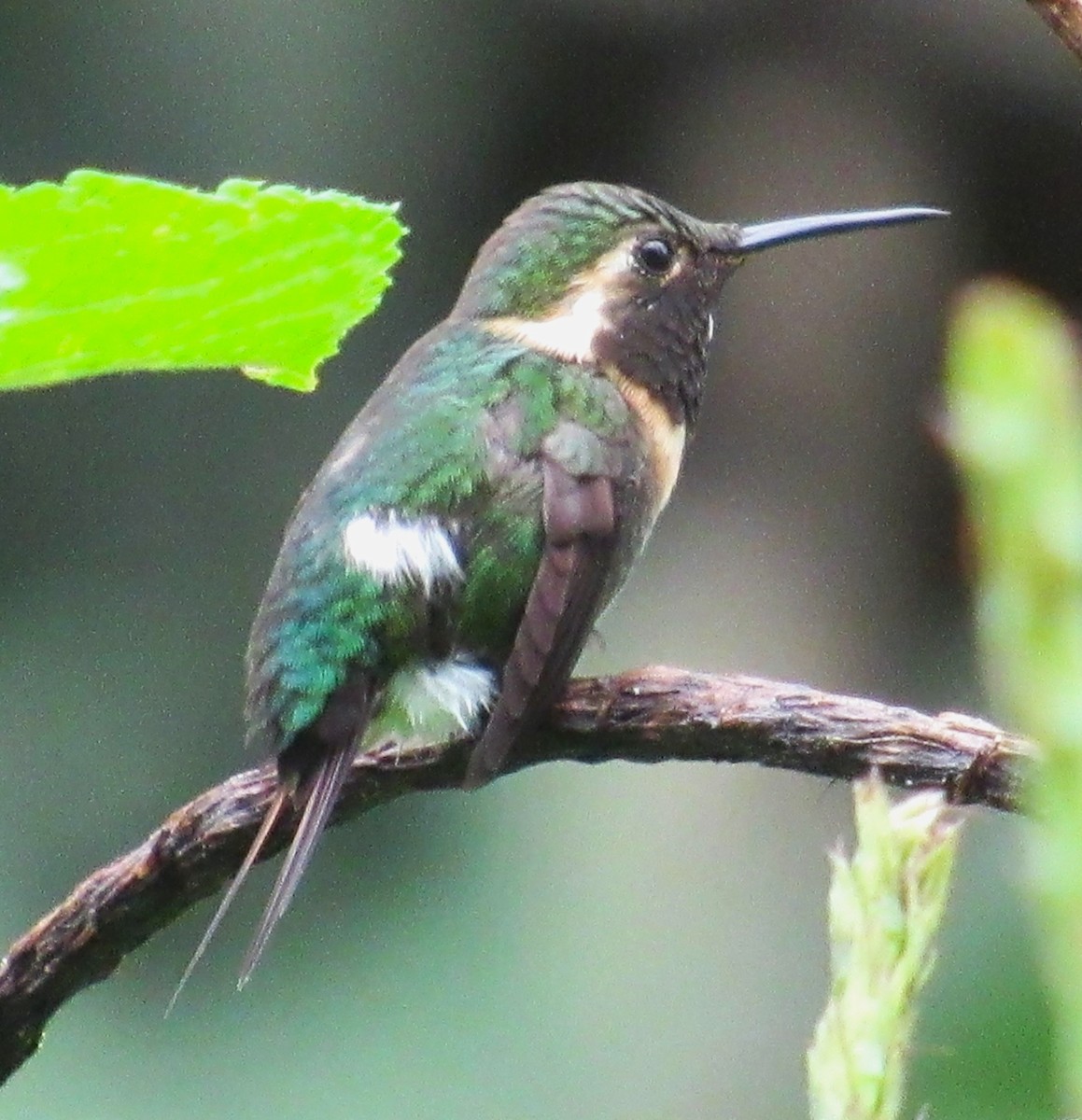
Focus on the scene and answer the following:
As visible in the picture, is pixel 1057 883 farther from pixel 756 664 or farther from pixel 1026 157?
pixel 1026 157

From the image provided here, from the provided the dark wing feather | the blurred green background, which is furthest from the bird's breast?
the blurred green background

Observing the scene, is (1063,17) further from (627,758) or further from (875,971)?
(627,758)

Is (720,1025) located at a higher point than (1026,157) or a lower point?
lower

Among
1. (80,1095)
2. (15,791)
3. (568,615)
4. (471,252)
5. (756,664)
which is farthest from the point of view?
(471,252)

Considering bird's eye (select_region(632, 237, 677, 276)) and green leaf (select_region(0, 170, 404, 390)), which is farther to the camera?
bird's eye (select_region(632, 237, 677, 276))

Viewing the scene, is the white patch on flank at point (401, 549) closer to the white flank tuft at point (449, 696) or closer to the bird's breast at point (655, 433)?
the white flank tuft at point (449, 696)

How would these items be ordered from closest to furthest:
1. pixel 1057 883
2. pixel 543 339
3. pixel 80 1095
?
pixel 1057 883, pixel 543 339, pixel 80 1095

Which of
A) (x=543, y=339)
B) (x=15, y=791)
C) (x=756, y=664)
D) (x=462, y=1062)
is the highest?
(x=756, y=664)

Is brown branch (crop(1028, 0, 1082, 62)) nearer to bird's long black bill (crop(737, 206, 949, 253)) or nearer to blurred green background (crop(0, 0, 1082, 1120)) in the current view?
bird's long black bill (crop(737, 206, 949, 253))

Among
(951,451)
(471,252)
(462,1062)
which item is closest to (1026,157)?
(471,252)
